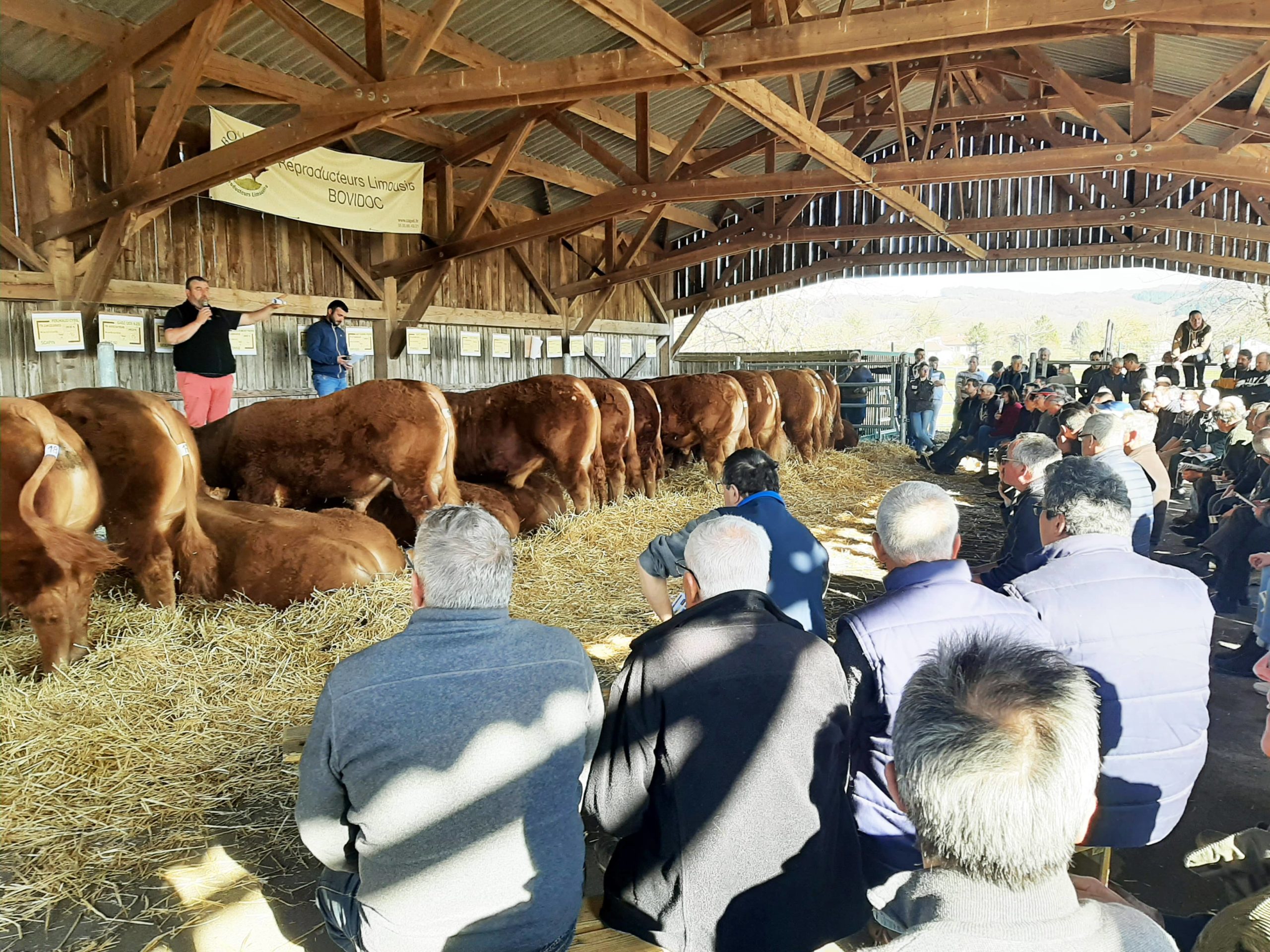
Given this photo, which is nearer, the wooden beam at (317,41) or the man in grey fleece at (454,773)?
the man in grey fleece at (454,773)

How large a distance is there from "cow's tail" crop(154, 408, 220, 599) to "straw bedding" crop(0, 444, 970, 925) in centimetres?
12

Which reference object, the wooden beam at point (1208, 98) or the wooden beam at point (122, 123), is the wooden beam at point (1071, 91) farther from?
the wooden beam at point (122, 123)

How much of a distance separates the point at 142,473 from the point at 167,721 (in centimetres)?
136

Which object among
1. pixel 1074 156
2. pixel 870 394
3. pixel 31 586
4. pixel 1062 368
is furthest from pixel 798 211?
pixel 31 586

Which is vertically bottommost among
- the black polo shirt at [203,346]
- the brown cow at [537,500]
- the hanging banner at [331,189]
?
the brown cow at [537,500]

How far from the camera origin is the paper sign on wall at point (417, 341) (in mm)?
11023

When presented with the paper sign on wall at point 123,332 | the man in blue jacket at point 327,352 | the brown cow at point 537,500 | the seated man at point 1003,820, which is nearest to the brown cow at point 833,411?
the brown cow at point 537,500

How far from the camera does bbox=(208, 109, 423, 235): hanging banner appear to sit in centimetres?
796

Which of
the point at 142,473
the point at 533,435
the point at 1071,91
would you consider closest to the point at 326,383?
the point at 533,435

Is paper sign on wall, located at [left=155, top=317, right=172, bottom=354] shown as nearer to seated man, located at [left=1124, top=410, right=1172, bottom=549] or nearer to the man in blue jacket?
the man in blue jacket

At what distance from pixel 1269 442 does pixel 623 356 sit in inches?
496

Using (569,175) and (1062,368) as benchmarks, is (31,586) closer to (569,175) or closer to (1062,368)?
(569,175)

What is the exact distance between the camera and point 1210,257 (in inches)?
576

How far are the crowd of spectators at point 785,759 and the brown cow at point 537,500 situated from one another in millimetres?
4461
